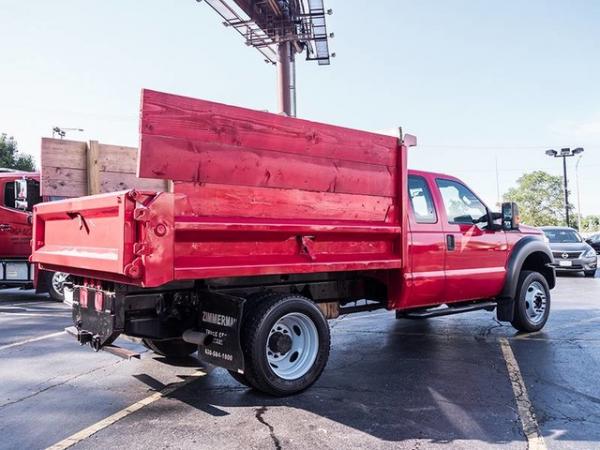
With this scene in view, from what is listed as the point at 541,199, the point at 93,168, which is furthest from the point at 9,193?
the point at 541,199

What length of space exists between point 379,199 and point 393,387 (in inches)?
69.7

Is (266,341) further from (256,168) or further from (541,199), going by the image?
(541,199)

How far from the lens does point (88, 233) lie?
4289 millimetres

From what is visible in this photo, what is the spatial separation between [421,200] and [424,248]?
58 cm

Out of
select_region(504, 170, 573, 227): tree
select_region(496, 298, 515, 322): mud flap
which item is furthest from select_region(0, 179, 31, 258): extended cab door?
select_region(504, 170, 573, 227): tree

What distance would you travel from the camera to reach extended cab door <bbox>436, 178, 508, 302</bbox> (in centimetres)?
605

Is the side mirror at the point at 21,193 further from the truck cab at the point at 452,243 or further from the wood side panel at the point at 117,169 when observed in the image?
the truck cab at the point at 452,243

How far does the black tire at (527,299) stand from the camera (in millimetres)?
7062

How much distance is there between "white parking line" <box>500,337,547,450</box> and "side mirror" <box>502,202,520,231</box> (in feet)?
5.29

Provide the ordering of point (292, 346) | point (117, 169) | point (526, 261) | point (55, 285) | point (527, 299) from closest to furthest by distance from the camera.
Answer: point (292, 346), point (117, 169), point (527, 299), point (526, 261), point (55, 285)

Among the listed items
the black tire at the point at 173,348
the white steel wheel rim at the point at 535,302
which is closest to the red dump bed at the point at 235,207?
the black tire at the point at 173,348

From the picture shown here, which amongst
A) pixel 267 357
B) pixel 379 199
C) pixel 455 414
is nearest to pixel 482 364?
pixel 455 414

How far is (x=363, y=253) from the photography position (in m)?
5.00

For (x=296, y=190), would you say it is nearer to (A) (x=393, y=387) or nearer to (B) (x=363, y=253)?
(B) (x=363, y=253)
